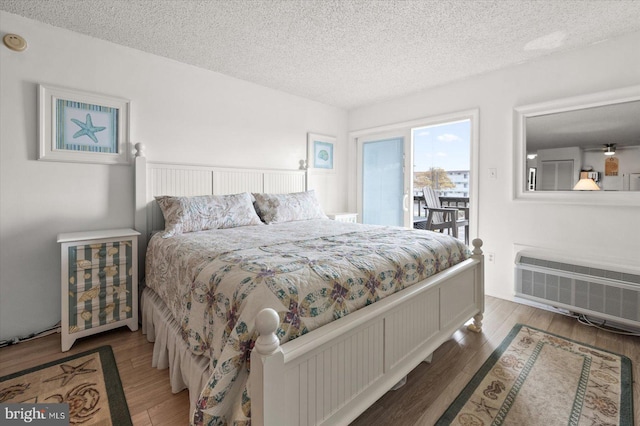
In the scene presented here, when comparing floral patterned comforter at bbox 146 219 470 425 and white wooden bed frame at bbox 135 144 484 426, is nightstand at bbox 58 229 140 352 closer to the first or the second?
floral patterned comforter at bbox 146 219 470 425

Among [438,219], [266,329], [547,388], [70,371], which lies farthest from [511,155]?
[70,371]

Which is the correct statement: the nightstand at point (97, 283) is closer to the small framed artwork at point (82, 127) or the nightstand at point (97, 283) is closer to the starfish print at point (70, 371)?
the starfish print at point (70, 371)

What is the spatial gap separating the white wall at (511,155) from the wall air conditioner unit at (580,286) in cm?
21

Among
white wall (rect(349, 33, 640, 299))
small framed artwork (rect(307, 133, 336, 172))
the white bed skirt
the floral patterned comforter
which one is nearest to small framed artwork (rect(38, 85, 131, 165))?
the floral patterned comforter

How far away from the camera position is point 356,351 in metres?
1.33

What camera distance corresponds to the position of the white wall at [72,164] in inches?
86.0

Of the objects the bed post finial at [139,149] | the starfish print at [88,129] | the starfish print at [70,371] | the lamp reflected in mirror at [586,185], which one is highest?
the starfish print at [88,129]

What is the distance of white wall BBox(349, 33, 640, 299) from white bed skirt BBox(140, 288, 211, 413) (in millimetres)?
2999

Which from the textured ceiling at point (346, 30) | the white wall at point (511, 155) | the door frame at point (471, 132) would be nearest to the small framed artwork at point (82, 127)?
the textured ceiling at point (346, 30)

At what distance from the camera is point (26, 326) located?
2.25 meters

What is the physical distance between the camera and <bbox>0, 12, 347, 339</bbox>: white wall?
2.19 meters

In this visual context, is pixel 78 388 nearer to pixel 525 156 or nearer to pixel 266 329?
pixel 266 329

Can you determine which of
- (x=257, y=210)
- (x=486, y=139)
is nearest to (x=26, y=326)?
(x=257, y=210)

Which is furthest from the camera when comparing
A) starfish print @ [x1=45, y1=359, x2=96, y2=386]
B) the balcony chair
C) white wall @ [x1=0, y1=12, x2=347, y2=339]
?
the balcony chair
